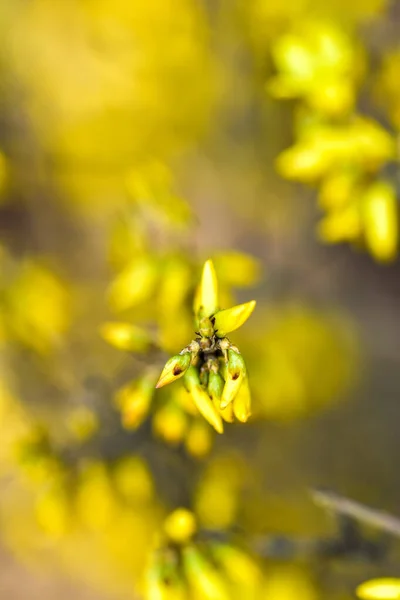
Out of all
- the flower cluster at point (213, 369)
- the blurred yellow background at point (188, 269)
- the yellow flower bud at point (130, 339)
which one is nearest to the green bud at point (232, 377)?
the flower cluster at point (213, 369)

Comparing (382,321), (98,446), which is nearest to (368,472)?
(382,321)

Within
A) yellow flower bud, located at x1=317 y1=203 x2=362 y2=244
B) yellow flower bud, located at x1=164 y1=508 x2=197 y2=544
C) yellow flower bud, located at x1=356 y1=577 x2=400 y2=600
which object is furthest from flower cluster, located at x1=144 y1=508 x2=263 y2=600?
yellow flower bud, located at x1=317 y1=203 x2=362 y2=244

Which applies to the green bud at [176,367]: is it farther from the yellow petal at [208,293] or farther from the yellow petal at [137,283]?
the yellow petal at [137,283]

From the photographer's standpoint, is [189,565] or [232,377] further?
[189,565]

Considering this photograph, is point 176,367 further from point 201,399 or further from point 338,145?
point 338,145

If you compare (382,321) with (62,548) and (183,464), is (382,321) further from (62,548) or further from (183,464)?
(62,548)

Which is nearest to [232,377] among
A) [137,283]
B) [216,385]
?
[216,385]
